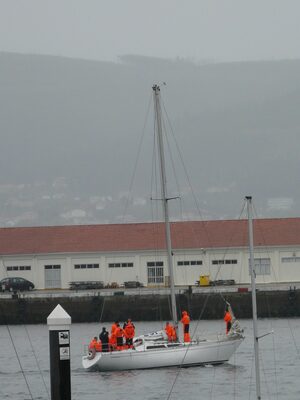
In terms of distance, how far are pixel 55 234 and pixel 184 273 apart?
1173 centimetres

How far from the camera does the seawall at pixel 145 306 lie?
248 feet

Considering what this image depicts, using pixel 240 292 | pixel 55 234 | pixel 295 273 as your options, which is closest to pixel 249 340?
pixel 240 292

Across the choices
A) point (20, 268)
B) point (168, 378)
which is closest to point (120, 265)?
point (20, 268)

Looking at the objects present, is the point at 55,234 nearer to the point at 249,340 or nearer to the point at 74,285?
the point at 74,285

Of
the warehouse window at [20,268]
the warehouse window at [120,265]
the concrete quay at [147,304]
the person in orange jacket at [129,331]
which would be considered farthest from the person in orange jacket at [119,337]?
the warehouse window at [20,268]

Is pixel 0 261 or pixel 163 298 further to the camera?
pixel 0 261

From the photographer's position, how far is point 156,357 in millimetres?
50812

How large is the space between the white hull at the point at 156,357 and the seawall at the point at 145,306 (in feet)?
76.2

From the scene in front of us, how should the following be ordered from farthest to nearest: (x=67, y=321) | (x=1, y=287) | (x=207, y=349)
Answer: (x=1, y=287) → (x=207, y=349) → (x=67, y=321)

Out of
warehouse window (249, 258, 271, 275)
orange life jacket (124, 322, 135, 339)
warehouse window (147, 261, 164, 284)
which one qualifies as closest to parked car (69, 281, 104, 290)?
warehouse window (147, 261, 164, 284)

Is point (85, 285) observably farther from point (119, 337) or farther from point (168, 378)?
point (168, 378)

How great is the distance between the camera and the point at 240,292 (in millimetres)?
76812

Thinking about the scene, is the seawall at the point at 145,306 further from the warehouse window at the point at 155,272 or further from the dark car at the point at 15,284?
the warehouse window at the point at 155,272

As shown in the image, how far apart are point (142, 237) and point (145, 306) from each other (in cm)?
1549
